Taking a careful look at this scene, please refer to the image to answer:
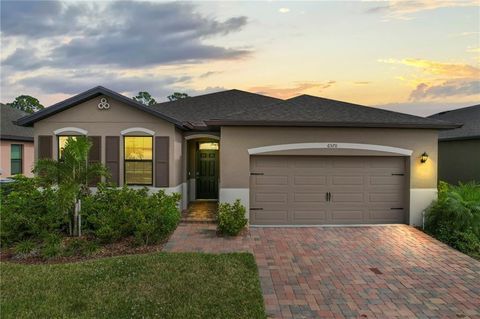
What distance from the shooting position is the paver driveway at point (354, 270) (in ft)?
16.6

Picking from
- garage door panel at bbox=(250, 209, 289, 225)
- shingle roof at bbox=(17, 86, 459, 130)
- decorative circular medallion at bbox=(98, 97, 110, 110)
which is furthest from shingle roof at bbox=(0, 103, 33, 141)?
garage door panel at bbox=(250, 209, 289, 225)

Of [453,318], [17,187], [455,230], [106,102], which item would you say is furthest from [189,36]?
[453,318]

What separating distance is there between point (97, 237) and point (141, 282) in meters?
3.20

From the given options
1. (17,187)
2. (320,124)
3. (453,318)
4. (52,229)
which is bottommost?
(453,318)

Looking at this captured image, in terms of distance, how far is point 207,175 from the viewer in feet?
46.0

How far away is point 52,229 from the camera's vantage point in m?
8.20

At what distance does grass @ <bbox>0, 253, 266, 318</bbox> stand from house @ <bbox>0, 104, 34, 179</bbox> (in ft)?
37.2

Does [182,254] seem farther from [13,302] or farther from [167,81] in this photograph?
[167,81]

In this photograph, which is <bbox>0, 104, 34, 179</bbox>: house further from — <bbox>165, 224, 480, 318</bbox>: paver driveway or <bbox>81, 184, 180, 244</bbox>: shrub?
<bbox>165, 224, 480, 318</bbox>: paver driveway

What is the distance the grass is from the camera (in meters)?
4.76

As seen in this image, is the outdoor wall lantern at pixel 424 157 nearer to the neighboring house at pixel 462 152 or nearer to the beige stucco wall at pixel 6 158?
the neighboring house at pixel 462 152

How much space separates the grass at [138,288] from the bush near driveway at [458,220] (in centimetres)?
564

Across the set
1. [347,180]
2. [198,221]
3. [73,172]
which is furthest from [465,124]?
[73,172]

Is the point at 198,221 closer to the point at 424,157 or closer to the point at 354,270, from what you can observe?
the point at 354,270
